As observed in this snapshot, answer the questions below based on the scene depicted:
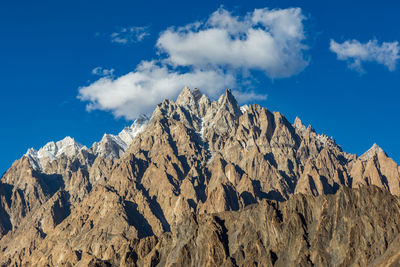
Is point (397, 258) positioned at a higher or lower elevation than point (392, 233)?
lower

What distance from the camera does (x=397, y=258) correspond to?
174m

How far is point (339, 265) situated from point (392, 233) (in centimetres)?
1808

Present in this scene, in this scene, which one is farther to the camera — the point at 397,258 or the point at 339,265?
the point at 339,265

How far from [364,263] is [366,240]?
30.2 feet

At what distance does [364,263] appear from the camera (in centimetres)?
19262

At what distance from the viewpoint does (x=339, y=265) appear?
200m

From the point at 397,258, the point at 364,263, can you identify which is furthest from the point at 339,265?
the point at 397,258

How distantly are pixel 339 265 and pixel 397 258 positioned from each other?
93.4 ft

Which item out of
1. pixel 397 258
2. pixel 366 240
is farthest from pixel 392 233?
pixel 397 258

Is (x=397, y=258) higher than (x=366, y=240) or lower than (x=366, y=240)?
lower

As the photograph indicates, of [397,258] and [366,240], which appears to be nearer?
[397,258]

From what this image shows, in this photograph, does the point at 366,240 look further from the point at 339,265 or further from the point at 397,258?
the point at 397,258

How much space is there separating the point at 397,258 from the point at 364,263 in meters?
20.0

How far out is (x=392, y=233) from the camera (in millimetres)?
194250
